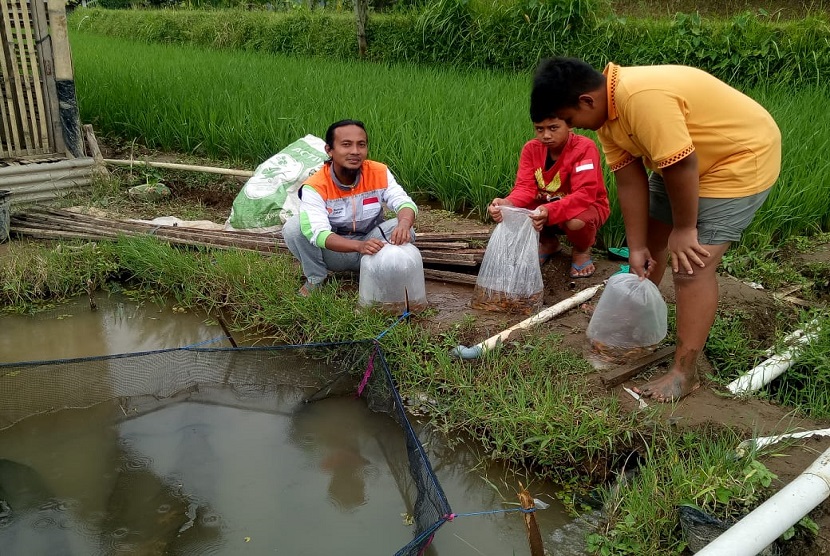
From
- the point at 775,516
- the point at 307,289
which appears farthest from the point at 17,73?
the point at 775,516

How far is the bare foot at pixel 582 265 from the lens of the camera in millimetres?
3638

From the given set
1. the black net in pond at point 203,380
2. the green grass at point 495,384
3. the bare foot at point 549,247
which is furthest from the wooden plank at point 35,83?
the bare foot at point 549,247

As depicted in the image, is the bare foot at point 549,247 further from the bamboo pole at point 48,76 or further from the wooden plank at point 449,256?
the bamboo pole at point 48,76

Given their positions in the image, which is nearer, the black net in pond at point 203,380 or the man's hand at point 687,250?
the man's hand at point 687,250

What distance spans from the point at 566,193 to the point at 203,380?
79.4 inches

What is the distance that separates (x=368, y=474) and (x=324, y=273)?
1.35 meters

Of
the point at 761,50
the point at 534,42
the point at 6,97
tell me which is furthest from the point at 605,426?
the point at 534,42

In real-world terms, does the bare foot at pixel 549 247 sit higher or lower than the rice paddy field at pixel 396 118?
lower

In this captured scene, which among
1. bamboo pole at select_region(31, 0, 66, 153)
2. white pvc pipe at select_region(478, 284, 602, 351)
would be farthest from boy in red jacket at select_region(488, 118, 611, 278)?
bamboo pole at select_region(31, 0, 66, 153)

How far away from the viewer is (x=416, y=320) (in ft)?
10.7

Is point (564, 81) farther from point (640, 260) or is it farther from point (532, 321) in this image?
point (532, 321)

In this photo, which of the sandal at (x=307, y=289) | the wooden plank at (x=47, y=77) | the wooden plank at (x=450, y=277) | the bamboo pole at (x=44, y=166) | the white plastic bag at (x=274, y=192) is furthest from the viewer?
the wooden plank at (x=47, y=77)

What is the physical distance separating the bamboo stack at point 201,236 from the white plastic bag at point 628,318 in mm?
891

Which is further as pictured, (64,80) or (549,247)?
(64,80)
